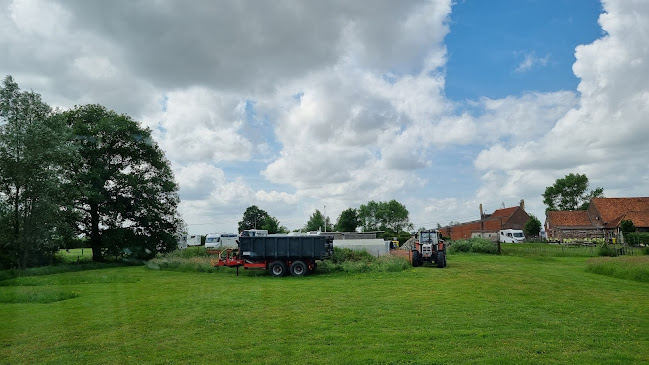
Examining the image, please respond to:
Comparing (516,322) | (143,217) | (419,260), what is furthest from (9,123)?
(516,322)

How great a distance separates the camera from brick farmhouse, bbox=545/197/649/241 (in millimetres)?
60281

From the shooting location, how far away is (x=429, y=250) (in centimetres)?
2834

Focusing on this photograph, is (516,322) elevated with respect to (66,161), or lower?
lower

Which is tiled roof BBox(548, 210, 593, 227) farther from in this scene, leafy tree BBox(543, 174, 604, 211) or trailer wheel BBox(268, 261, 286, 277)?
trailer wheel BBox(268, 261, 286, 277)

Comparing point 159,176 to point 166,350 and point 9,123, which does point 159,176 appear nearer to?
point 9,123

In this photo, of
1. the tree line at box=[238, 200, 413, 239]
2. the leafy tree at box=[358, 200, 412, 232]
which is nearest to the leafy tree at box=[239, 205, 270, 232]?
the tree line at box=[238, 200, 413, 239]

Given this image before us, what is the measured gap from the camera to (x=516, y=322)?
10.6 m

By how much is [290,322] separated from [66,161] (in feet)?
85.2

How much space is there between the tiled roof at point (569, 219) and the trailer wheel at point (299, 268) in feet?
Result: 201

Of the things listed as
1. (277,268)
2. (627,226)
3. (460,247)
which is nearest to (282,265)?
(277,268)

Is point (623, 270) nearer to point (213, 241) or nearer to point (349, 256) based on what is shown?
point (349, 256)

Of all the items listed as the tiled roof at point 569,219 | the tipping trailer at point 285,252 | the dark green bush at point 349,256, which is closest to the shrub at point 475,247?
the dark green bush at point 349,256

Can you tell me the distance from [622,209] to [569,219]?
27.3 ft

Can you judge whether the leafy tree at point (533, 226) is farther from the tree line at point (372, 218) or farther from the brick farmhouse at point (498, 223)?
the tree line at point (372, 218)
